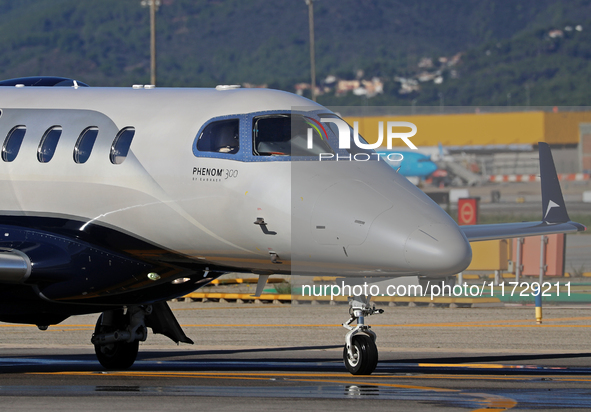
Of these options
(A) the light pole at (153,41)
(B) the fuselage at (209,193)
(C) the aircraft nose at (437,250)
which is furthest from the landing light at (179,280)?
(A) the light pole at (153,41)

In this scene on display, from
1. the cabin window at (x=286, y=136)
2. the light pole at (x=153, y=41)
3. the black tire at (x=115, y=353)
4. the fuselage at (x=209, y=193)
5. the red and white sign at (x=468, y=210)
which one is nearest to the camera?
the fuselage at (x=209, y=193)

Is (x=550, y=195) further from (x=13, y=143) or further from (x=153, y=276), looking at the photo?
(x=13, y=143)

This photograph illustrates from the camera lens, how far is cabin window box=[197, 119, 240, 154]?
14086 millimetres

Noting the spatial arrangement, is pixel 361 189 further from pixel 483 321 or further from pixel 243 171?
pixel 483 321

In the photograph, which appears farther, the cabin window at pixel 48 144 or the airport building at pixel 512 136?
the airport building at pixel 512 136

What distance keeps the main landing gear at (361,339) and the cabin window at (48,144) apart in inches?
191

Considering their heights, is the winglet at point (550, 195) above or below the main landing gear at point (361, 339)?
above

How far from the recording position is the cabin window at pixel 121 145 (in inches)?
582

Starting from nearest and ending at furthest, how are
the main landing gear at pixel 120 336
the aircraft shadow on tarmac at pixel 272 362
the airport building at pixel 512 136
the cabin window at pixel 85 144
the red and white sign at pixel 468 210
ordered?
the cabin window at pixel 85 144, the aircraft shadow on tarmac at pixel 272 362, the main landing gear at pixel 120 336, the red and white sign at pixel 468 210, the airport building at pixel 512 136

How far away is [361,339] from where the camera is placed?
14.0m

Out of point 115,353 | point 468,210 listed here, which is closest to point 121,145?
point 115,353

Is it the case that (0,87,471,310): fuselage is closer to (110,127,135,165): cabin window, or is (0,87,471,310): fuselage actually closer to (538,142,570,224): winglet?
(110,127,135,165): cabin window

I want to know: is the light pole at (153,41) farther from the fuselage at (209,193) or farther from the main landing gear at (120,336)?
the fuselage at (209,193)

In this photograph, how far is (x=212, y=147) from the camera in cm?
1421
